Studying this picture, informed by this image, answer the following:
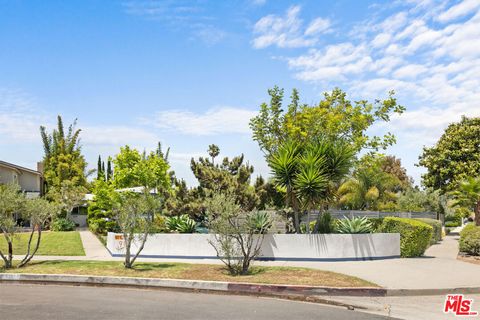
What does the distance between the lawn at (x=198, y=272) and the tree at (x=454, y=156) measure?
26.0 meters

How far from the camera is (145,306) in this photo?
9.99 metres

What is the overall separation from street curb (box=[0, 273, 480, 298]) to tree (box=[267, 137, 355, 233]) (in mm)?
5953

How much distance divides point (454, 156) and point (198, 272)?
29382 mm

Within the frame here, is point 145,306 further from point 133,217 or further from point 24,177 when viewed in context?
point 24,177

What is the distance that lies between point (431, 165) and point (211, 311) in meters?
32.9

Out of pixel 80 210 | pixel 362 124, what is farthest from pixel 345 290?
pixel 80 210

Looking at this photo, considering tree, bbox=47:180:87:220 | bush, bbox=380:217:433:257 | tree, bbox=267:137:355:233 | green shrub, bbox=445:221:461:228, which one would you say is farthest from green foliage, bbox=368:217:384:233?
green shrub, bbox=445:221:461:228

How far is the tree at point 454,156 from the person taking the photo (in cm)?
3625

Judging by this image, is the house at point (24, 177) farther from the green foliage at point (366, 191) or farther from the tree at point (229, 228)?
the tree at point (229, 228)

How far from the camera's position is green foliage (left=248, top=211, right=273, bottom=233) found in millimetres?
Result: 16391

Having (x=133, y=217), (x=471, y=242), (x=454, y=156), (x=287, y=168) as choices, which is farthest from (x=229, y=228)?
(x=454, y=156)

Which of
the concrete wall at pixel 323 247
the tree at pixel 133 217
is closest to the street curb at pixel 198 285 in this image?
the tree at pixel 133 217

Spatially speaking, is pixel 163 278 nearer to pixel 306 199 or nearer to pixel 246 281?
pixel 246 281

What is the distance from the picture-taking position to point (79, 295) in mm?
11383
